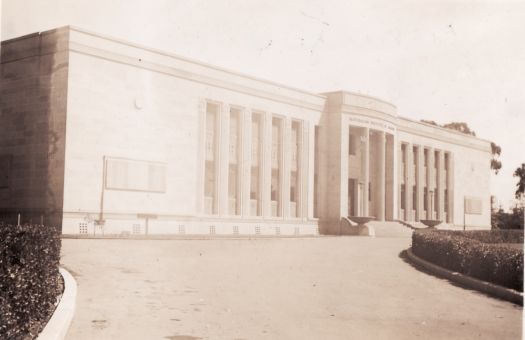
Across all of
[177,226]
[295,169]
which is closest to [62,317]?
[177,226]

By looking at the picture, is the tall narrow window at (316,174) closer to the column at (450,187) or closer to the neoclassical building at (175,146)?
the neoclassical building at (175,146)

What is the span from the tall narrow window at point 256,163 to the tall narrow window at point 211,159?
370 centimetres

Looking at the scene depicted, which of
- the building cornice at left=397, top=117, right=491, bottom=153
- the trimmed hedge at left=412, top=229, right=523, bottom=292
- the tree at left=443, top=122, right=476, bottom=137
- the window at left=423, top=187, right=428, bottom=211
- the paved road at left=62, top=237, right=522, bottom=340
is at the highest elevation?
the tree at left=443, top=122, right=476, bottom=137

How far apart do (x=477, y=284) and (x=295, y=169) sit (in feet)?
95.8

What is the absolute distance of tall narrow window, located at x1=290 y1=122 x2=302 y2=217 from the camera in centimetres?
4366

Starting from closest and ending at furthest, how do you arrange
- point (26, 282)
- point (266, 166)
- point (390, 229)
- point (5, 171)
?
1. point (26, 282)
2. point (5, 171)
3. point (266, 166)
4. point (390, 229)

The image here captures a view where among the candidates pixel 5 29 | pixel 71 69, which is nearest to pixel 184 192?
pixel 71 69

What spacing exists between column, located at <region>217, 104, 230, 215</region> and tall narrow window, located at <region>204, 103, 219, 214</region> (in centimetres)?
28

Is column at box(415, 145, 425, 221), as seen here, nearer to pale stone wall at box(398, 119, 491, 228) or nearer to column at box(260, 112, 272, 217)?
pale stone wall at box(398, 119, 491, 228)

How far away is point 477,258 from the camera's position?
16.0 m

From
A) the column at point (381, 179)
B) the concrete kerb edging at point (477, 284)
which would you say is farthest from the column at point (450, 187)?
the concrete kerb edging at point (477, 284)

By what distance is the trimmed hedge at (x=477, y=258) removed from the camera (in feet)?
46.9

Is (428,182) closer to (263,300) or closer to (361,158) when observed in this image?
(361,158)

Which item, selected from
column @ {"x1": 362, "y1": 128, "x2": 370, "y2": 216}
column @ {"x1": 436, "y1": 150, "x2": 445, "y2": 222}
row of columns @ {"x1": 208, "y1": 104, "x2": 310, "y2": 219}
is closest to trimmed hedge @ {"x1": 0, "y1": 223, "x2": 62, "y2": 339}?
row of columns @ {"x1": 208, "y1": 104, "x2": 310, "y2": 219}
